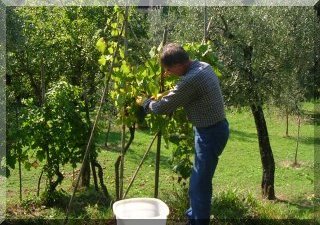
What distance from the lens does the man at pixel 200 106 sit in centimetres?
332

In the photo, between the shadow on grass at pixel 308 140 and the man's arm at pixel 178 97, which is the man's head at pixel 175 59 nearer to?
the man's arm at pixel 178 97

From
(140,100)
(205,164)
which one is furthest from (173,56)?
(205,164)

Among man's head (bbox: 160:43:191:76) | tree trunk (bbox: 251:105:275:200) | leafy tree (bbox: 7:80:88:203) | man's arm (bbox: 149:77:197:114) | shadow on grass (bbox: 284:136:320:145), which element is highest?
man's head (bbox: 160:43:191:76)

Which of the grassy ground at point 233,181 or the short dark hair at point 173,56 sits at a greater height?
the short dark hair at point 173,56

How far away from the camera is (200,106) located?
3396mm

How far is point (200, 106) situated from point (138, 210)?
818 millimetres

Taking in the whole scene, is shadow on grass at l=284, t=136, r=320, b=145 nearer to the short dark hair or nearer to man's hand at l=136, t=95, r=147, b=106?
man's hand at l=136, t=95, r=147, b=106

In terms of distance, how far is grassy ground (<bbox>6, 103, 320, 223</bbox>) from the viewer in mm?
4539

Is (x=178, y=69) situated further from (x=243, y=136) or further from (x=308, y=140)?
(x=308, y=140)

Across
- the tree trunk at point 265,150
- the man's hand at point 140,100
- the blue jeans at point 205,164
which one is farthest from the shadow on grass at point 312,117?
the blue jeans at point 205,164

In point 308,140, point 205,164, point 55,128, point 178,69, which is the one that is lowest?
point 308,140

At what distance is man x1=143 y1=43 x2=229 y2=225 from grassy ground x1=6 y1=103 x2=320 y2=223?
1.00 metres

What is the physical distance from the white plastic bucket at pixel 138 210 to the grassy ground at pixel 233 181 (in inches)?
41.2

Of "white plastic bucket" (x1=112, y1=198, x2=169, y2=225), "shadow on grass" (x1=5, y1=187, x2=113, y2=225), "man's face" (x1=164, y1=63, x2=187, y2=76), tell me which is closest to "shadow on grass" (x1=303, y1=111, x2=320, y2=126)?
"shadow on grass" (x1=5, y1=187, x2=113, y2=225)
